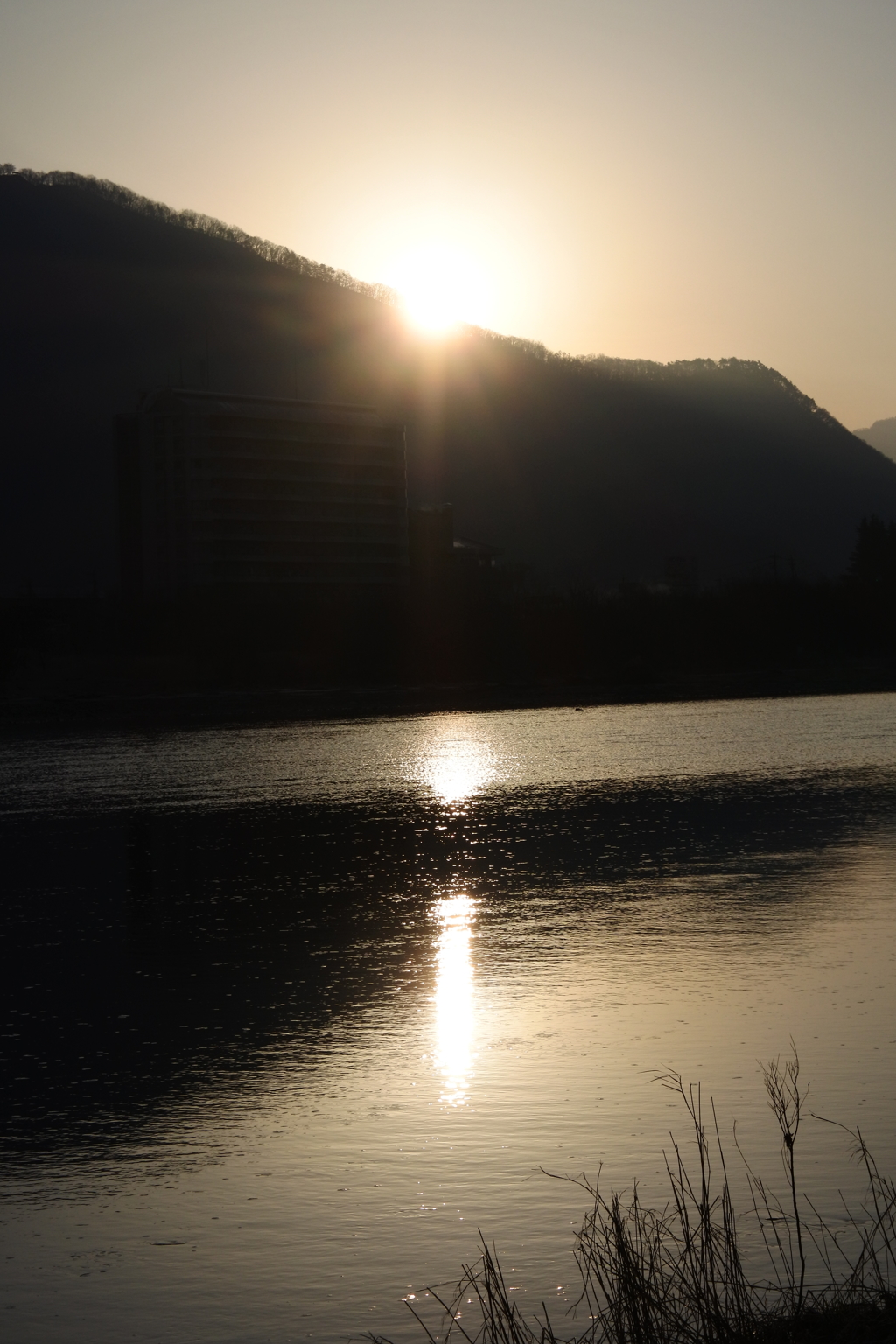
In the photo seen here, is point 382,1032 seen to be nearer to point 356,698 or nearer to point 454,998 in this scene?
point 454,998

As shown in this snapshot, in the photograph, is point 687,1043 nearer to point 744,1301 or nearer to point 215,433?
point 744,1301

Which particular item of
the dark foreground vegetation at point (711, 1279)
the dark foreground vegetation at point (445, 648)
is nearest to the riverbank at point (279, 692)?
the dark foreground vegetation at point (445, 648)

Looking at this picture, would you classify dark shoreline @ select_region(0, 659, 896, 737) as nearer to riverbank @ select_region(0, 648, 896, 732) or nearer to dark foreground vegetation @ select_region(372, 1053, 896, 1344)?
riverbank @ select_region(0, 648, 896, 732)

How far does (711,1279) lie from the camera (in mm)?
5332

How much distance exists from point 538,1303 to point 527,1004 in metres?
4.99

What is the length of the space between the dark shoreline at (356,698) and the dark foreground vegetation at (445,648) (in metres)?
0.24

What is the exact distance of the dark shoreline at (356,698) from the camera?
58.7 meters

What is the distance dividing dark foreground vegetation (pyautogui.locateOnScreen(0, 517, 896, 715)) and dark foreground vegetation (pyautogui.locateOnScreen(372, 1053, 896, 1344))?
54446 millimetres

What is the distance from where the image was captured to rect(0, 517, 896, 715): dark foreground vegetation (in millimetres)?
74250

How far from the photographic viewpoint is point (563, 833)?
20.9 metres

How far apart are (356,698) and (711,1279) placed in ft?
218

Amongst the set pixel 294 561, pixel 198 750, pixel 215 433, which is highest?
pixel 215 433

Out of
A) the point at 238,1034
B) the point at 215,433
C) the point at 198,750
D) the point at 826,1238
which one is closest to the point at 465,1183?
the point at 826,1238

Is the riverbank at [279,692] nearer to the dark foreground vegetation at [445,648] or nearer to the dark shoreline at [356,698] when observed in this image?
the dark shoreline at [356,698]
